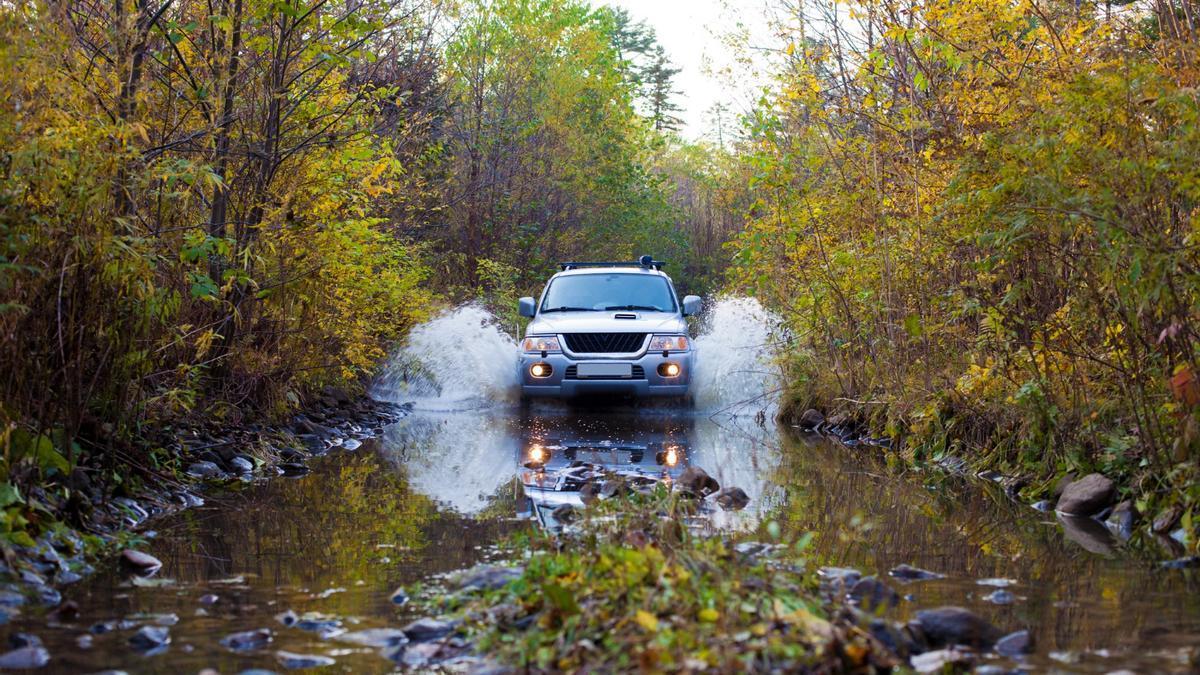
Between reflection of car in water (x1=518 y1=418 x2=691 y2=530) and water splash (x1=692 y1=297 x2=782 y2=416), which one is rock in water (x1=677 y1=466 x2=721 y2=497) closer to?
reflection of car in water (x1=518 y1=418 x2=691 y2=530)

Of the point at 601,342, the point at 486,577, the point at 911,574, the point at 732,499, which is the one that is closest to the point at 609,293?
the point at 601,342

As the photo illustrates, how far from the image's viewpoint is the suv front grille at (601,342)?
14.5 metres

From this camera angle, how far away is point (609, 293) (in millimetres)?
15680

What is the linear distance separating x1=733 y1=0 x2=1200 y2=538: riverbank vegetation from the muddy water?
31.1 inches

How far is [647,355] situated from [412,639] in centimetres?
1011

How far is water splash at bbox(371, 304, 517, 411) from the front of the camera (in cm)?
1703

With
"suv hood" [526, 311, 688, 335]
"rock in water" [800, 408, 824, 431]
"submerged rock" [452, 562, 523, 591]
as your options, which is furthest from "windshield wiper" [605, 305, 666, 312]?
"submerged rock" [452, 562, 523, 591]

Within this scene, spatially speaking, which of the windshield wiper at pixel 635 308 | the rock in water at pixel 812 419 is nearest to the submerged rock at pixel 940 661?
the rock in water at pixel 812 419

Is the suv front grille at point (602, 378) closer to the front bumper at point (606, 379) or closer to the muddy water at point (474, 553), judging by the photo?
the front bumper at point (606, 379)

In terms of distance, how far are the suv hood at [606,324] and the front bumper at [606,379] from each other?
0.96 feet

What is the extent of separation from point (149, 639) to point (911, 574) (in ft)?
10.8

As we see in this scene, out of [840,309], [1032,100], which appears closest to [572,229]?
[840,309]

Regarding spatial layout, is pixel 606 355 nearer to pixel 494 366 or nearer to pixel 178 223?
pixel 494 366

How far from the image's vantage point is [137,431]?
8.03m
